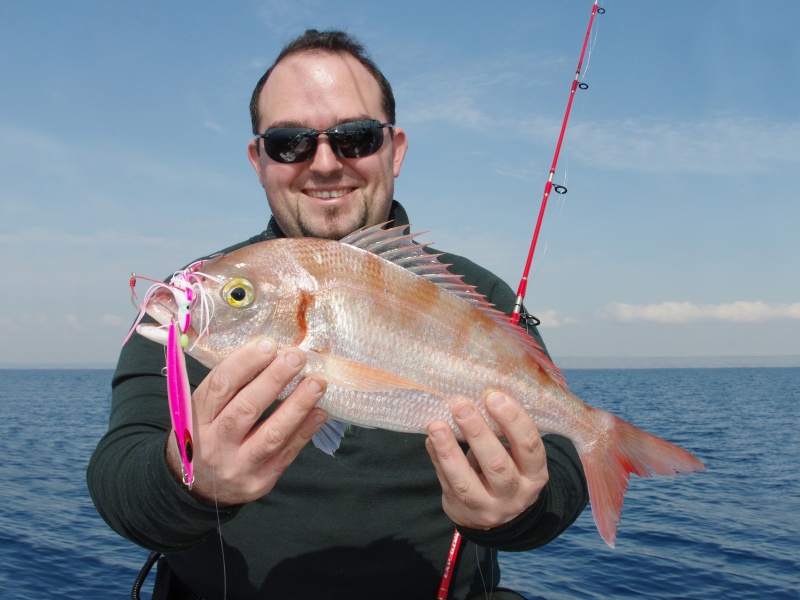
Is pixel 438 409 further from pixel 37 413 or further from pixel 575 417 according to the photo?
pixel 37 413

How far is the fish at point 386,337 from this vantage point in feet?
7.91

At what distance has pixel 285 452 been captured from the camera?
2404mm

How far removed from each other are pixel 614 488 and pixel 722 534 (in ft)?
40.1

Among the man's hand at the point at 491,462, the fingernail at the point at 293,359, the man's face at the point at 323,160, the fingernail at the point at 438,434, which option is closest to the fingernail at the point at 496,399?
the man's hand at the point at 491,462

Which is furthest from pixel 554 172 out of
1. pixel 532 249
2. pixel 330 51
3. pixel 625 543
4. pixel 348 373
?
→ pixel 625 543

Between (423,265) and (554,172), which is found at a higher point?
(554,172)

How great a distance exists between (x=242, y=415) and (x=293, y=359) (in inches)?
10.5

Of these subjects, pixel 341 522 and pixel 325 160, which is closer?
pixel 341 522

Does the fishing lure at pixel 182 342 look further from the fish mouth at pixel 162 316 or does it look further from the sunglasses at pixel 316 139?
the sunglasses at pixel 316 139

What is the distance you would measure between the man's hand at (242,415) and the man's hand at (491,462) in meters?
0.57

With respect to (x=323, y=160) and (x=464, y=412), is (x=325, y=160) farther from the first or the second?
(x=464, y=412)

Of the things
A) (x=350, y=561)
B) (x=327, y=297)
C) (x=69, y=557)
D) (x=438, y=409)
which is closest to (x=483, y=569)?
(x=350, y=561)

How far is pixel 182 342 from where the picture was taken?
2271 mm

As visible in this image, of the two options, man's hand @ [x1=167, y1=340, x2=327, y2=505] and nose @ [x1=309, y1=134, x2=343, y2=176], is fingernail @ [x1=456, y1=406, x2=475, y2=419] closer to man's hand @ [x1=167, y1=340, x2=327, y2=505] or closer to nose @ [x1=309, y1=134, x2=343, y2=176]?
man's hand @ [x1=167, y1=340, x2=327, y2=505]
